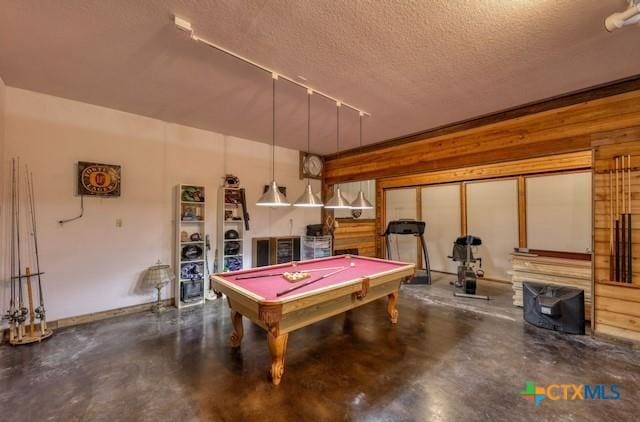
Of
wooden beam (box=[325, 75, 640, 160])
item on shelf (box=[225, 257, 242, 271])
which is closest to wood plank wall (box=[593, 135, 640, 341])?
wooden beam (box=[325, 75, 640, 160])

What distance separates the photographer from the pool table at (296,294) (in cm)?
233

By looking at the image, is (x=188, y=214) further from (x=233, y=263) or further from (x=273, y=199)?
(x=273, y=199)

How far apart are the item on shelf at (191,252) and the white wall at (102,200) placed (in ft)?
0.82

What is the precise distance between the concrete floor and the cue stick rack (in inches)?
33.2

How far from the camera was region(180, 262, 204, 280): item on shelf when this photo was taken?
170 inches

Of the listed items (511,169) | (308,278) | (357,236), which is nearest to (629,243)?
(511,169)

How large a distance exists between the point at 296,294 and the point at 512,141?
12.1 feet

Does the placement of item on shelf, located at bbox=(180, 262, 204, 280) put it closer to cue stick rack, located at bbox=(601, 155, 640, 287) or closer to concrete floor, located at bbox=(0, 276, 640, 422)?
concrete floor, located at bbox=(0, 276, 640, 422)

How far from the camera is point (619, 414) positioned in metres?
2.01

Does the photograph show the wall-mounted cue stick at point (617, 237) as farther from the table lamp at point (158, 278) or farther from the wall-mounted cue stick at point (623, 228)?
the table lamp at point (158, 278)

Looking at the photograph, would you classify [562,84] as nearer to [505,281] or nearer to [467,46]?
[467,46]

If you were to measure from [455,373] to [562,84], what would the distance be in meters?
3.38

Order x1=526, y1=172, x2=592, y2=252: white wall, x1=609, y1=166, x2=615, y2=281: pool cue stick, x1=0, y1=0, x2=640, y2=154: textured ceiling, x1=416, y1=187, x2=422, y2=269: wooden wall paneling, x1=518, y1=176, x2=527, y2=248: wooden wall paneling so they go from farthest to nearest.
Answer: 1. x1=416, y1=187, x2=422, y2=269: wooden wall paneling
2. x1=518, y1=176, x2=527, y2=248: wooden wall paneling
3. x1=526, y1=172, x2=592, y2=252: white wall
4. x1=609, y1=166, x2=615, y2=281: pool cue stick
5. x1=0, y1=0, x2=640, y2=154: textured ceiling

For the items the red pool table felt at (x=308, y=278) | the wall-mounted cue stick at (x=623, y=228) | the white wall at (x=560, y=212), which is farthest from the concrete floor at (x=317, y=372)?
the white wall at (x=560, y=212)
